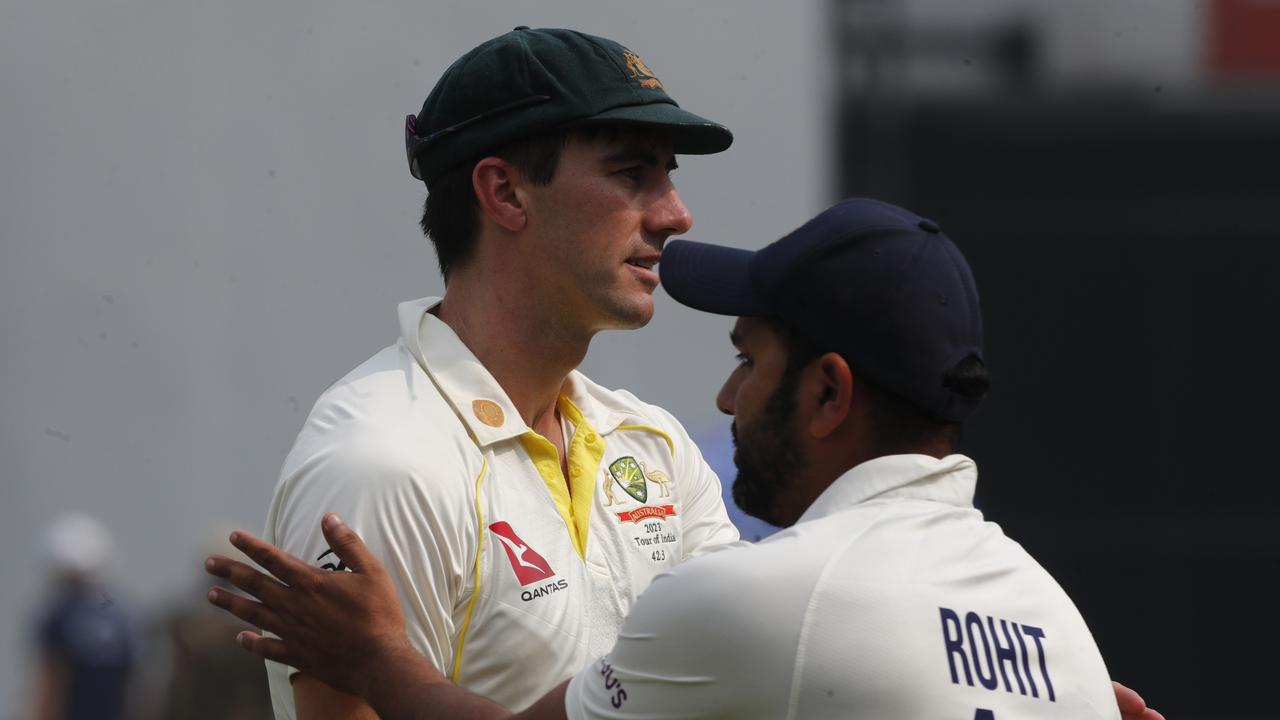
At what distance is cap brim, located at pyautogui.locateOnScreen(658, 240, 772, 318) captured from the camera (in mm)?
2627

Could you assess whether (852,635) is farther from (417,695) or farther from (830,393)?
(417,695)

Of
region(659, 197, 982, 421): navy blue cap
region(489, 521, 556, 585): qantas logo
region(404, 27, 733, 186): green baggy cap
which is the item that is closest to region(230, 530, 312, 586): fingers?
region(489, 521, 556, 585): qantas logo

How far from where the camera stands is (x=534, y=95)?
2969mm

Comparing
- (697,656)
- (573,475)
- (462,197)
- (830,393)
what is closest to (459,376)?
(573,475)

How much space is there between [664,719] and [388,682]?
41 cm

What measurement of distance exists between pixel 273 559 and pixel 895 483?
89 centimetres

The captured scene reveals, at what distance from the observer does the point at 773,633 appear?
227 centimetres

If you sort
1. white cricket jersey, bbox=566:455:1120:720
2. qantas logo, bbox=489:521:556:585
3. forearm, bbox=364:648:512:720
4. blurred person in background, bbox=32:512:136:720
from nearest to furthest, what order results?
white cricket jersey, bbox=566:455:1120:720 < forearm, bbox=364:648:512:720 < qantas logo, bbox=489:521:556:585 < blurred person in background, bbox=32:512:136:720

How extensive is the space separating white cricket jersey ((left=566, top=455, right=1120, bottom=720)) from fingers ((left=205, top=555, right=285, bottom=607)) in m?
0.46

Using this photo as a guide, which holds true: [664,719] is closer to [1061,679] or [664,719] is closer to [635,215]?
[1061,679]

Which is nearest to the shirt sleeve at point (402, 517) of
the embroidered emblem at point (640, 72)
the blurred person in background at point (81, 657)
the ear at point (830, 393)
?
the ear at point (830, 393)

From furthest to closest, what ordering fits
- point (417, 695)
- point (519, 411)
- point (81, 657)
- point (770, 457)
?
1. point (81, 657)
2. point (519, 411)
3. point (770, 457)
4. point (417, 695)

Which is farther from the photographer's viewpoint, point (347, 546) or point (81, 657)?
point (81, 657)

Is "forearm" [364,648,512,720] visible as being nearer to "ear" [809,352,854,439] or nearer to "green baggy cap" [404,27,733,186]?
"ear" [809,352,854,439]
